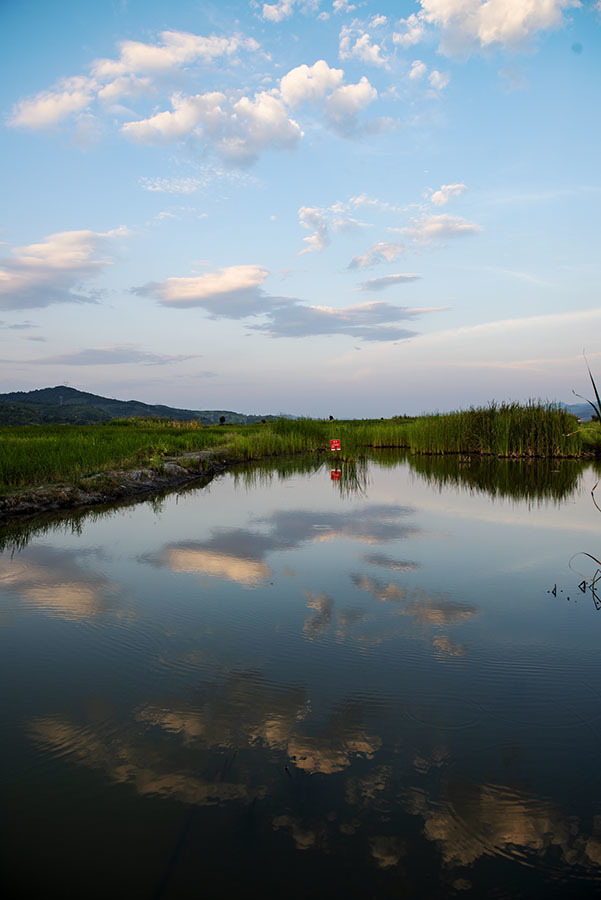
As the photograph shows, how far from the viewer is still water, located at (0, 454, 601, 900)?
1932mm

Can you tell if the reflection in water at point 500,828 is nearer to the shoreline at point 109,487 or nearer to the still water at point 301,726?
the still water at point 301,726

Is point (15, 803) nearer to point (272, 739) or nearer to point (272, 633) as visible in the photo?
point (272, 739)

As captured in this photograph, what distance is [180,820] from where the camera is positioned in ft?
6.93

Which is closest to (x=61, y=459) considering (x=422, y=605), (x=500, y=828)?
(x=422, y=605)

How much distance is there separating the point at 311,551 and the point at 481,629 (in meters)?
2.78

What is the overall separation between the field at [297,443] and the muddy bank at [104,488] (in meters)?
0.40

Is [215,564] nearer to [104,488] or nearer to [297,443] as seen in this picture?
[104,488]

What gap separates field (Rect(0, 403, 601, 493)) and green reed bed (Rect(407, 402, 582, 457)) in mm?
32

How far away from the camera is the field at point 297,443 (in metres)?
11.5

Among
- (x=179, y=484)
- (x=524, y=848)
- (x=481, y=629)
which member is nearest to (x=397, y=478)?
(x=179, y=484)

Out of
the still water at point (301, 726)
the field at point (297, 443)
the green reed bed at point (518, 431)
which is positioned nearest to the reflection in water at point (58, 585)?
the still water at point (301, 726)

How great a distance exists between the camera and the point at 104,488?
10.7 m

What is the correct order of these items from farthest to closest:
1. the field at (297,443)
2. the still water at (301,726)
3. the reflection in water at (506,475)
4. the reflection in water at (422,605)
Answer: the field at (297,443) → the reflection in water at (506,475) → the reflection in water at (422,605) → the still water at (301,726)

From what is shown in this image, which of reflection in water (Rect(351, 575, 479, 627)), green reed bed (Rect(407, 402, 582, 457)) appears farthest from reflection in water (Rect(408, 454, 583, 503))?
reflection in water (Rect(351, 575, 479, 627))
